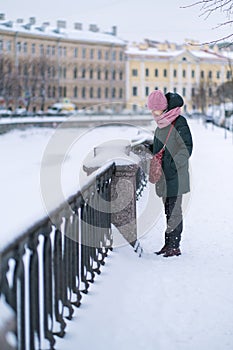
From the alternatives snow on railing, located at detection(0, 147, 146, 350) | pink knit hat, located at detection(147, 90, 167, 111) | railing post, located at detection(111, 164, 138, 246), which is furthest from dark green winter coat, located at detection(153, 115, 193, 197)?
snow on railing, located at detection(0, 147, 146, 350)

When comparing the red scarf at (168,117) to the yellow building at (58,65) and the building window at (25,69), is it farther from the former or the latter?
the building window at (25,69)

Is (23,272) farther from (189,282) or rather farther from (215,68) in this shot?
(215,68)

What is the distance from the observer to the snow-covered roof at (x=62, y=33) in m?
89.0

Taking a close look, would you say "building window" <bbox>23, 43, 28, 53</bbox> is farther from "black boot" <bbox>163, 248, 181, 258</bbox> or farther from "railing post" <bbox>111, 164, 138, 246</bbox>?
"black boot" <bbox>163, 248, 181, 258</bbox>

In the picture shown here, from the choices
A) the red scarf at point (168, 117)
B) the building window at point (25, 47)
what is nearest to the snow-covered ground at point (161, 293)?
the red scarf at point (168, 117)

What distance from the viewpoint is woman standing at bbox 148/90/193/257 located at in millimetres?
6840

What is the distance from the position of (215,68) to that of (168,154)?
9976 centimetres

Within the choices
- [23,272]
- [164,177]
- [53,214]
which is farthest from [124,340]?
[164,177]

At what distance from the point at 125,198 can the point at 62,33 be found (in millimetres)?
92609

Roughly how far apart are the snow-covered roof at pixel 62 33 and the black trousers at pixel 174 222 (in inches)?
3153

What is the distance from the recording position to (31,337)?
379cm

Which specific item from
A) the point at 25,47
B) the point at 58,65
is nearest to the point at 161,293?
the point at 25,47

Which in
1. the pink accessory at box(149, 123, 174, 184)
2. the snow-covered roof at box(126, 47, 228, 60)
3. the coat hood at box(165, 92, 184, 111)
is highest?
the snow-covered roof at box(126, 47, 228, 60)

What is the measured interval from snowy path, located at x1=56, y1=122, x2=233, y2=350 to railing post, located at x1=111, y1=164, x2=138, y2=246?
26cm
